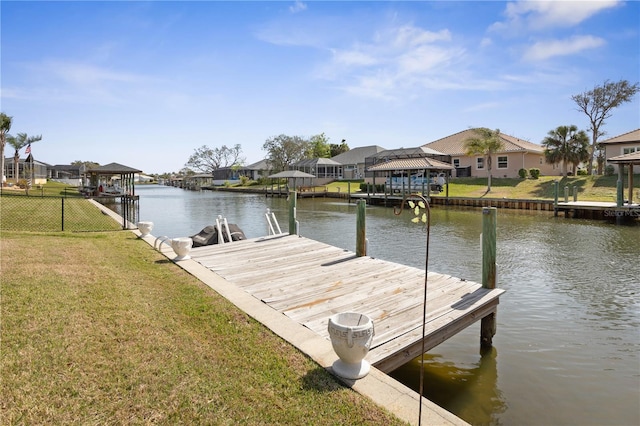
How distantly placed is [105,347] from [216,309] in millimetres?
1664

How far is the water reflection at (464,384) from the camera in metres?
5.06

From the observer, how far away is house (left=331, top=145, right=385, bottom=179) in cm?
6062

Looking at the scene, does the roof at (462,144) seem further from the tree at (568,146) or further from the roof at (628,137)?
the roof at (628,137)

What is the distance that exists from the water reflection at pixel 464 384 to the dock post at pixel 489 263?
0.24m

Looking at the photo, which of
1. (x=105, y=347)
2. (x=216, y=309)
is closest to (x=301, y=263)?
(x=216, y=309)

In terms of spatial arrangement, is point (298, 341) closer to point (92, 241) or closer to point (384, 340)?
point (384, 340)

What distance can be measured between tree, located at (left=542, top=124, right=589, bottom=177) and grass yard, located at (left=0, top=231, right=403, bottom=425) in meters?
40.1

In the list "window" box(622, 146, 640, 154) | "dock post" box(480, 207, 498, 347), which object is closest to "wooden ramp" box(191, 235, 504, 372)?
"dock post" box(480, 207, 498, 347)

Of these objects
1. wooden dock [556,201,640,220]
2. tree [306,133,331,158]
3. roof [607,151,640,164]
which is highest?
tree [306,133,331,158]

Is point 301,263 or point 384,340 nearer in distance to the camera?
point 384,340

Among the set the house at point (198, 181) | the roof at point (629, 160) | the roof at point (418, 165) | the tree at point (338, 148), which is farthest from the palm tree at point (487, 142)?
the house at point (198, 181)

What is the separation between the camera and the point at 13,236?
11.1 metres

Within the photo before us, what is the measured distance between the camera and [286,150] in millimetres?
75125

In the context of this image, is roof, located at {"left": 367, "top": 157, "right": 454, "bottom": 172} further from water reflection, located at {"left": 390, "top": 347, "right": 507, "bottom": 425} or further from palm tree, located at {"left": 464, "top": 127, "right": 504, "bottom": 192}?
water reflection, located at {"left": 390, "top": 347, "right": 507, "bottom": 425}
